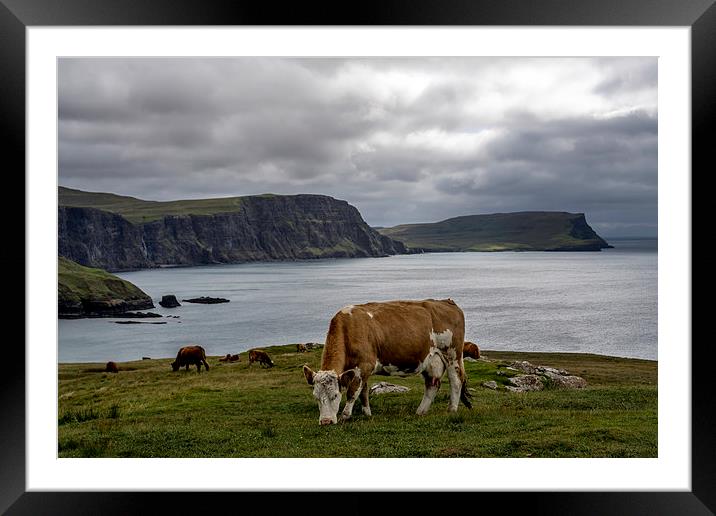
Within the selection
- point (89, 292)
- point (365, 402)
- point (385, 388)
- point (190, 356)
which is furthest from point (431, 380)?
point (89, 292)

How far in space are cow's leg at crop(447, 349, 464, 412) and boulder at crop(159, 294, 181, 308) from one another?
34.8 m

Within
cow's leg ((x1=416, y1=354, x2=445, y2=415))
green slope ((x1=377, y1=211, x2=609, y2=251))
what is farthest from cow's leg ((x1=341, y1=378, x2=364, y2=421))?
green slope ((x1=377, y1=211, x2=609, y2=251))

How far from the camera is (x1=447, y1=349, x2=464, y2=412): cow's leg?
9.65 meters

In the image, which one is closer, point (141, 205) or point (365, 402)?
point (365, 402)

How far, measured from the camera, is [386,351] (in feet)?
30.4

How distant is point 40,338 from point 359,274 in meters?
34.3

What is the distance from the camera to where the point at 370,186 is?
4331 centimetres

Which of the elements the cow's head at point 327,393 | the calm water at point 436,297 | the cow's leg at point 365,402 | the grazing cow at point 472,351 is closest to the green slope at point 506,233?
the calm water at point 436,297

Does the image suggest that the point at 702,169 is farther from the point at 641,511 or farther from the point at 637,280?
the point at 637,280

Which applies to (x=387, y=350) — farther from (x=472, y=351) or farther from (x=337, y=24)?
(x=472, y=351)

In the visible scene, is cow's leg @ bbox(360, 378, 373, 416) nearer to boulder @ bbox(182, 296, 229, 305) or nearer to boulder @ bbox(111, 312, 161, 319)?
boulder @ bbox(182, 296, 229, 305)

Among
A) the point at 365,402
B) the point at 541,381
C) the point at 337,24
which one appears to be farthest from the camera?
the point at 541,381

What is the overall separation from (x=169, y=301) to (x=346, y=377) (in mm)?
36270

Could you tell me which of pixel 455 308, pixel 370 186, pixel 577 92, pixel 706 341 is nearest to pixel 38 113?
pixel 455 308
